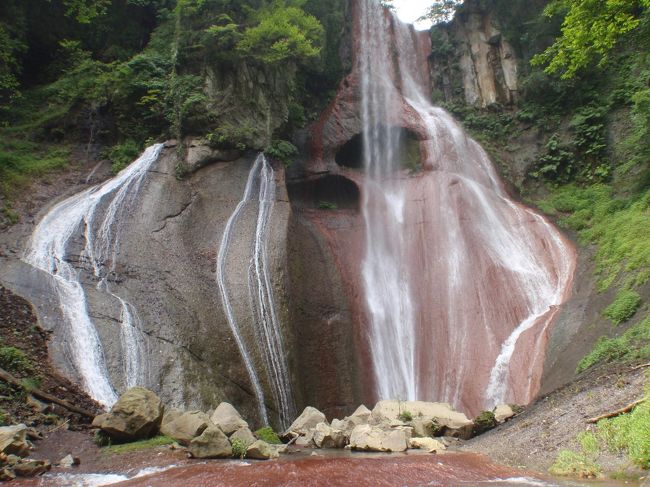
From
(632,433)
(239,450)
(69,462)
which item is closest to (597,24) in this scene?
(632,433)

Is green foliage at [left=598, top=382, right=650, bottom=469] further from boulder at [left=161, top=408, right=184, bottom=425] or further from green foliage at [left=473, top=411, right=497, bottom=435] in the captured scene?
boulder at [left=161, top=408, right=184, bottom=425]

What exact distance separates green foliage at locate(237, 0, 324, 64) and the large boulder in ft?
46.8

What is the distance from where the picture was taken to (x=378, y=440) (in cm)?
952

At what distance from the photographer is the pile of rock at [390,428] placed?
31.2 ft

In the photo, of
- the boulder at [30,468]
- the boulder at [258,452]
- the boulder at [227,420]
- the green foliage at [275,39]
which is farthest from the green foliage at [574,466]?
the green foliage at [275,39]

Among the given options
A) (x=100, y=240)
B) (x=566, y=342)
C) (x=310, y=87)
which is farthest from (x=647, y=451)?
(x=310, y=87)

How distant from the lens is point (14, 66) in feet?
68.9

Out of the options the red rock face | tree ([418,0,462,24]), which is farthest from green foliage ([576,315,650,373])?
tree ([418,0,462,24])

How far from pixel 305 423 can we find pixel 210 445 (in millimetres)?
3765

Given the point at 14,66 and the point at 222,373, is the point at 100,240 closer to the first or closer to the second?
the point at 222,373

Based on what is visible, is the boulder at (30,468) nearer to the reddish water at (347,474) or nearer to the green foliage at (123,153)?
the reddish water at (347,474)

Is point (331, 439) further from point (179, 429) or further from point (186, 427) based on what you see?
point (179, 429)

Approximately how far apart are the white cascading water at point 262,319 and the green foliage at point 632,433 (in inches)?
331

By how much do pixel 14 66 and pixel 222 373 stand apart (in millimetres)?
17445
